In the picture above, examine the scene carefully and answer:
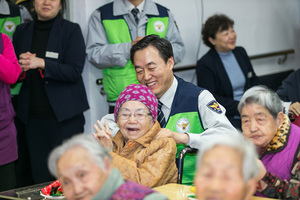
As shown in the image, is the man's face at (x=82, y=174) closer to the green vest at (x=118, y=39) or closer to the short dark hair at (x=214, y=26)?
the green vest at (x=118, y=39)

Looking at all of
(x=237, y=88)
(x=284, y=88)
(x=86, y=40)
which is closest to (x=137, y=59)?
(x=86, y=40)

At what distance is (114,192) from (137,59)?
1402 mm

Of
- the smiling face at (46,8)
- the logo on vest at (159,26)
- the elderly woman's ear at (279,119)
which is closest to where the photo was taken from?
the elderly woman's ear at (279,119)

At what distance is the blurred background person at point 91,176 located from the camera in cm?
173

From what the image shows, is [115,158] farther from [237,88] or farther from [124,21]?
[237,88]

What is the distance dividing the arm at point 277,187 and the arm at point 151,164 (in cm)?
47

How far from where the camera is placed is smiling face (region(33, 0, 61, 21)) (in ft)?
11.8

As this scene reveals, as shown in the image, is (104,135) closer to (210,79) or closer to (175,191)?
(175,191)

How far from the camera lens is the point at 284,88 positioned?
391 cm

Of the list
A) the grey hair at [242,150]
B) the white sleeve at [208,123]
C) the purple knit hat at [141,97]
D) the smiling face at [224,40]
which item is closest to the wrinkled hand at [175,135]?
the white sleeve at [208,123]

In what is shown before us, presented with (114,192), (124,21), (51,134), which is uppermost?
(124,21)

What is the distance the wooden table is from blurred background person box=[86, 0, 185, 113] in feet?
5.41

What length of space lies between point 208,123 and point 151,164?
494 millimetres

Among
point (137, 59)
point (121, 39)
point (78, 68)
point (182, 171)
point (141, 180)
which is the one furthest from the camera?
point (121, 39)
